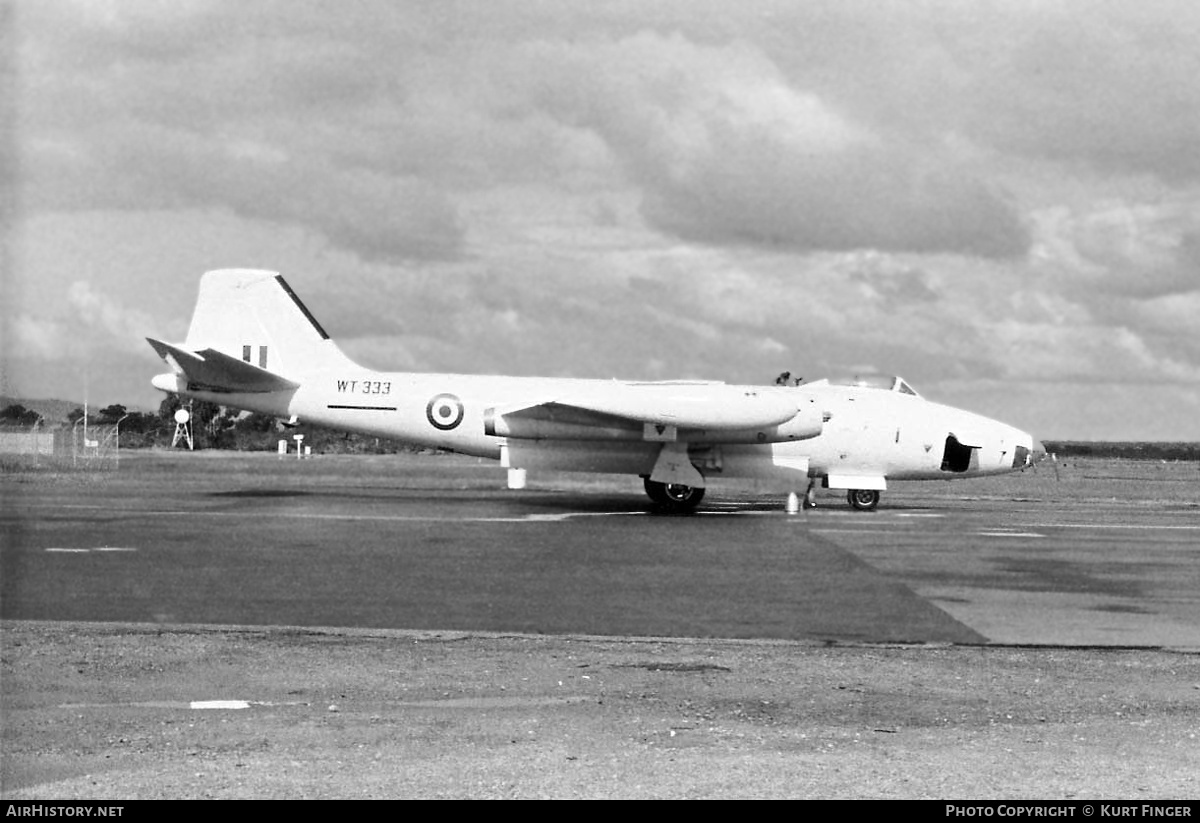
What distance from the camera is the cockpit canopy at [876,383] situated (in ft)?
93.2

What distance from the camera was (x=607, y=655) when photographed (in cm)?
948

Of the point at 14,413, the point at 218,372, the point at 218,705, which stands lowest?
the point at 218,705

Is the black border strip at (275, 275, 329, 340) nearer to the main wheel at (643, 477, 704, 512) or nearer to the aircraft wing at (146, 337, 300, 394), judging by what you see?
the aircraft wing at (146, 337, 300, 394)

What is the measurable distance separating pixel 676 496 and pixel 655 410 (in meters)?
2.05

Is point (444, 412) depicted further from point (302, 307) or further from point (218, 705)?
point (218, 705)

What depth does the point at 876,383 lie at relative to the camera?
1123 inches

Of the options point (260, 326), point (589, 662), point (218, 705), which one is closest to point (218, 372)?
point (260, 326)

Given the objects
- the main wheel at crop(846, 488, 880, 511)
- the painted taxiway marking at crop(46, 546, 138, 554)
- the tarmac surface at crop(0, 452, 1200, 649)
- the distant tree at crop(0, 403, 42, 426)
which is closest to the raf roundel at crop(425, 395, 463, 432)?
the tarmac surface at crop(0, 452, 1200, 649)

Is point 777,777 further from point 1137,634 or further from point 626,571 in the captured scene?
point 626,571

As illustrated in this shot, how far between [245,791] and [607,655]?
4240 mm

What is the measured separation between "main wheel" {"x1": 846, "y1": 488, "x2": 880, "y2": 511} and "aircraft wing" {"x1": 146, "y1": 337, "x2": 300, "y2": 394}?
12227mm

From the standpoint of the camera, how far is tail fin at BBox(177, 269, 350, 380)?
28.0m

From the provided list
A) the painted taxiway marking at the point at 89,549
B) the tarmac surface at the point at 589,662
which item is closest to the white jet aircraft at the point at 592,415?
the tarmac surface at the point at 589,662
